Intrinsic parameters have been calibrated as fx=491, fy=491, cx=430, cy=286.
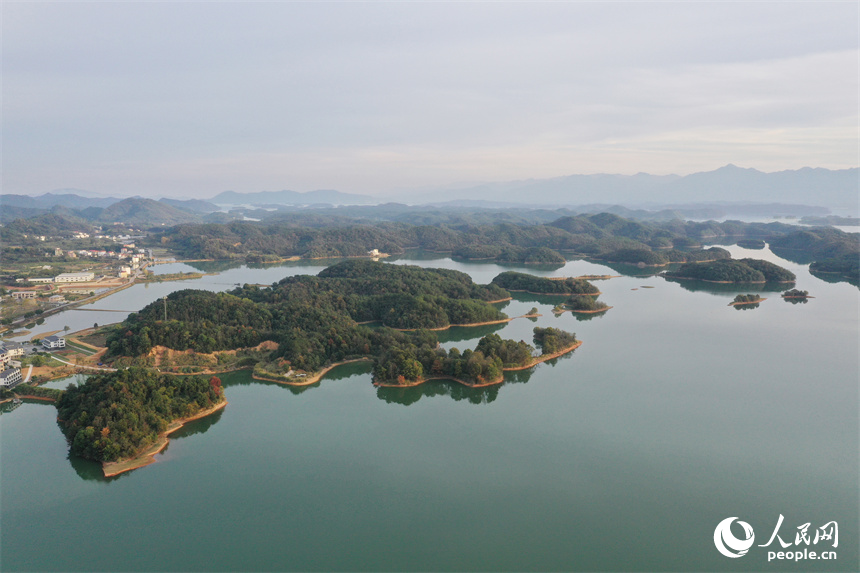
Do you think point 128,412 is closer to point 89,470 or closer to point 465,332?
point 89,470

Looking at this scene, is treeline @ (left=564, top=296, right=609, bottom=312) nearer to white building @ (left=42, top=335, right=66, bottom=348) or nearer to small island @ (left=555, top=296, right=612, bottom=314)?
small island @ (left=555, top=296, right=612, bottom=314)

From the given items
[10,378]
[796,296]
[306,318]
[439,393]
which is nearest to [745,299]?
[796,296]

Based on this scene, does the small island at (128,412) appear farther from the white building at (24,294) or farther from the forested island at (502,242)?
the forested island at (502,242)

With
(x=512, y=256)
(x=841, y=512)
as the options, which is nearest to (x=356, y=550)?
(x=841, y=512)

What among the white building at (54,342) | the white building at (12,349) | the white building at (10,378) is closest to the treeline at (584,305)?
the white building at (54,342)

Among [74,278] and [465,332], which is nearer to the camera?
[465,332]
